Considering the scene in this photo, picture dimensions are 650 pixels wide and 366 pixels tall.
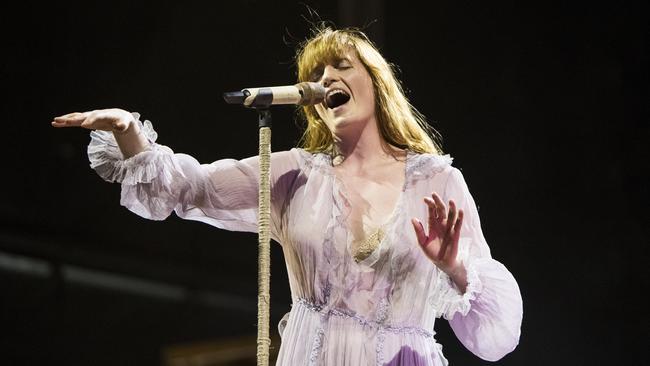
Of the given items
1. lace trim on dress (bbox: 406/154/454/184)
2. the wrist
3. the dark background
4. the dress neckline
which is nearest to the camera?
the wrist

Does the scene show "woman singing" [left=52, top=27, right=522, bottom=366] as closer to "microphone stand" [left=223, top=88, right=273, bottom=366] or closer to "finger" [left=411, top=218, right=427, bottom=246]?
"finger" [left=411, top=218, right=427, bottom=246]

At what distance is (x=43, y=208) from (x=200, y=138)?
0.51 m

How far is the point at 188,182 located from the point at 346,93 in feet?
1.28

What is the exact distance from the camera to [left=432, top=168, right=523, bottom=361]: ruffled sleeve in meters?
1.71

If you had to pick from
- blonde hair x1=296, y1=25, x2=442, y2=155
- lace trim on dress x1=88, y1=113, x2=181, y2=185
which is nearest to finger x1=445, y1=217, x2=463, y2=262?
blonde hair x1=296, y1=25, x2=442, y2=155

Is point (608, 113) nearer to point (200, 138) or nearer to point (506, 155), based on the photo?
point (506, 155)

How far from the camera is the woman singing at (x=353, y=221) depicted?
1.74 m

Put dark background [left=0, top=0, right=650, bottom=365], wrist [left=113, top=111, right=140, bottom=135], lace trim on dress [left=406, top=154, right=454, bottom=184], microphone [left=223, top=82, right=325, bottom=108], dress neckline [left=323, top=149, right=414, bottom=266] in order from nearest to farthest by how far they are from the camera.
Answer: microphone [left=223, top=82, right=325, bottom=108] < wrist [left=113, top=111, right=140, bottom=135] < dress neckline [left=323, top=149, right=414, bottom=266] < lace trim on dress [left=406, top=154, right=454, bottom=184] < dark background [left=0, top=0, right=650, bottom=365]

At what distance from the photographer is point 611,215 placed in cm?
288

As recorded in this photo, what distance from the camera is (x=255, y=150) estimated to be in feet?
9.34

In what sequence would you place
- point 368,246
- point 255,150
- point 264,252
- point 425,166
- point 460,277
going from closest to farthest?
point 264,252 → point 460,277 → point 368,246 → point 425,166 → point 255,150

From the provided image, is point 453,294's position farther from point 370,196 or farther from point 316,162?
point 316,162

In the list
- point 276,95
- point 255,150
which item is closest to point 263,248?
point 276,95

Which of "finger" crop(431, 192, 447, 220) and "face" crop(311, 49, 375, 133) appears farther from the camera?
"face" crop(311, 49, 375, 133)
